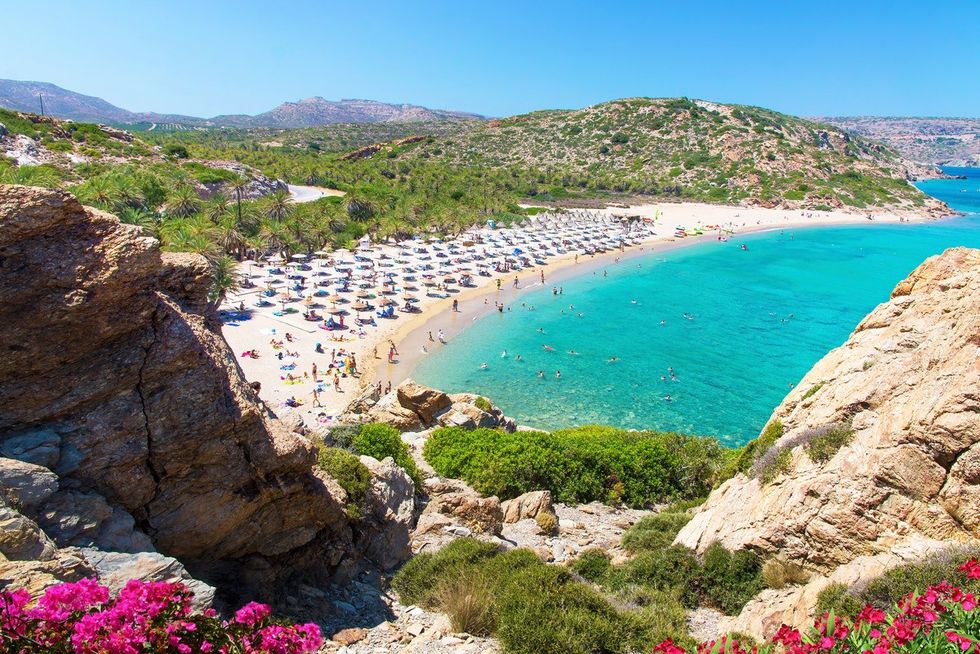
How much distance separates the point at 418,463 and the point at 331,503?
25.4 feet

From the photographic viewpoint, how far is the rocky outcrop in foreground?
8516mm

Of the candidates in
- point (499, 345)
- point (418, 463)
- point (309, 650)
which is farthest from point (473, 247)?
point (309, 650)

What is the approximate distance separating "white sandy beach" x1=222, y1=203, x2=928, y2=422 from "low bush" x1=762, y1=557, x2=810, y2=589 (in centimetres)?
1947

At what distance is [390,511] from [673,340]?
115ft

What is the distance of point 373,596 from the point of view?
10797mm

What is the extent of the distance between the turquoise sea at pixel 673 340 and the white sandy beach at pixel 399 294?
2.76 m

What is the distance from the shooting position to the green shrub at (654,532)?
44.2 ft

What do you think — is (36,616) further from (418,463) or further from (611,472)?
(611,472)

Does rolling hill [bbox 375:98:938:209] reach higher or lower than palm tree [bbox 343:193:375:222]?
higher

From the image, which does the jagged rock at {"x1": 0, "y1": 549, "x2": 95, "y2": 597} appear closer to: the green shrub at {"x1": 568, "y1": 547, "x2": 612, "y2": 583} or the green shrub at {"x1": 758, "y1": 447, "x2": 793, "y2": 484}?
the green shrub at {"x1": 568, "y1": 547, "x2": 612, "y2": 583}

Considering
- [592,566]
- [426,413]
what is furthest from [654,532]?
[426,413]

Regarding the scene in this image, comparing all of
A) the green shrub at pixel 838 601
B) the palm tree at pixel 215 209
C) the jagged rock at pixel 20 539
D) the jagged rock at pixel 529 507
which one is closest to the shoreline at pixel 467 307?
the jagged rock at pixel 529 507

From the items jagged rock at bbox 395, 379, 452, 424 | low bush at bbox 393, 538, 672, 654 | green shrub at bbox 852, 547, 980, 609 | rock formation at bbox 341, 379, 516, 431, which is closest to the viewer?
green shrub at bbox 852, 547, 980, 609

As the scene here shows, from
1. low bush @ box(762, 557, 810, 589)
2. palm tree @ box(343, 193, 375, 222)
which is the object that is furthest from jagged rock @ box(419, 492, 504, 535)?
palm tree @ box(343, 193, 375, 222)
